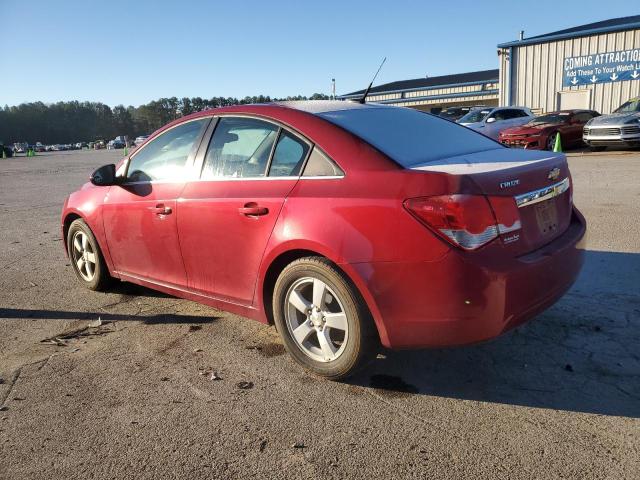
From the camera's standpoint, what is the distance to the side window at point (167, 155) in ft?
13.0

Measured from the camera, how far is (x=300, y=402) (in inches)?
114

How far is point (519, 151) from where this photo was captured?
11.6ft

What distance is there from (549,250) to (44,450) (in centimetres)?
279

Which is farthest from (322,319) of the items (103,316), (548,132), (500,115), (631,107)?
(500,115)

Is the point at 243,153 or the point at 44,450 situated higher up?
the point at 243,153

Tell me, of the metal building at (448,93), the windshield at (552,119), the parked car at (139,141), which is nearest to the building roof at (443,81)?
the metal building at (448,93)

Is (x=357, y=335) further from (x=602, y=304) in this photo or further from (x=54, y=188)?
(x=54, y=188)

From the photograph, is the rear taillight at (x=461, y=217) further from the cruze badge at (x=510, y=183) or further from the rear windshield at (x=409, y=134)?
the rear windshield at (x=409, y=134)

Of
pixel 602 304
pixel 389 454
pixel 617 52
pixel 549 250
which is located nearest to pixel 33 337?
pixel 389 454

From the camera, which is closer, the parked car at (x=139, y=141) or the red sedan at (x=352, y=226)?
the red sedan at (x=352, y=226)

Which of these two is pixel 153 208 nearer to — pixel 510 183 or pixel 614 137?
pixel 510 183

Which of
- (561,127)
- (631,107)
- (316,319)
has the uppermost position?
(631,107)

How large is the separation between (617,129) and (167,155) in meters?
16.4

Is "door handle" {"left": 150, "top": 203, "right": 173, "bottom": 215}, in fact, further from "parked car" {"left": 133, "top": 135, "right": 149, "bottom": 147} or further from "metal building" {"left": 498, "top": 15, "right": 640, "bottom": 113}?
"metal building" {"left": 498, "top": 15, "right": 640, "bottom": 113}
